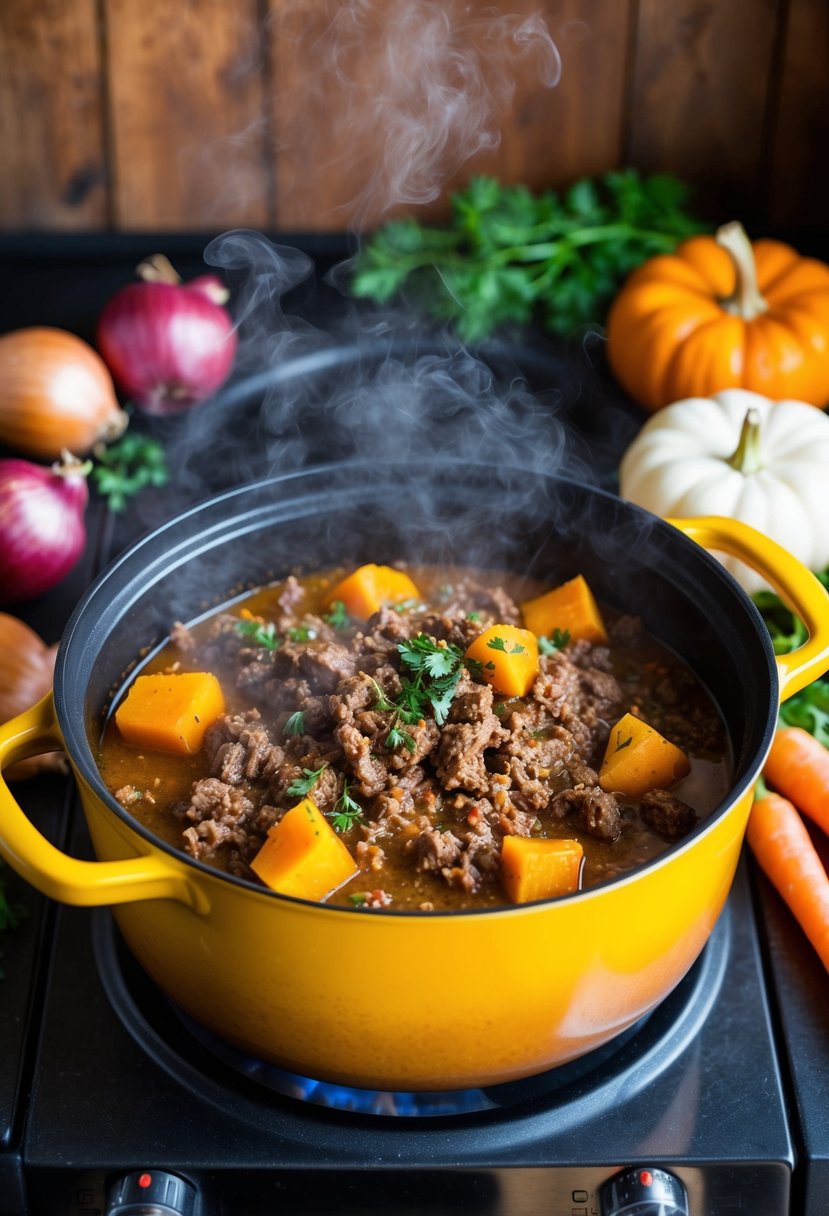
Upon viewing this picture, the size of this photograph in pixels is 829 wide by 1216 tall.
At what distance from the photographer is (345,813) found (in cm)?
172

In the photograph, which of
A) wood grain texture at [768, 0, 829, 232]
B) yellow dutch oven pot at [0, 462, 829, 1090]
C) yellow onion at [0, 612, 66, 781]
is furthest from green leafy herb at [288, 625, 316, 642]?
wood grain texture at [768, 0, 829, 232]

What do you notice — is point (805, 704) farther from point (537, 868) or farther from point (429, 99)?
point (429, 99)

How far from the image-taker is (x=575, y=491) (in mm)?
2076

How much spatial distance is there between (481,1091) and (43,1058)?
586mm

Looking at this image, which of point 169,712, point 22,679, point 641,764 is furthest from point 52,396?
point 641,764

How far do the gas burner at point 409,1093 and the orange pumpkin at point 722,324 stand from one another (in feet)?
4.43

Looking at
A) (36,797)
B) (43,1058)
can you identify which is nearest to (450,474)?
(36,797)

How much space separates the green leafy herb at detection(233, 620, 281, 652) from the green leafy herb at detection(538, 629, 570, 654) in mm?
423

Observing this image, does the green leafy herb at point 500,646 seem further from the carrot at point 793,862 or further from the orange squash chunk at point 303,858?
the carrot at point 793,862

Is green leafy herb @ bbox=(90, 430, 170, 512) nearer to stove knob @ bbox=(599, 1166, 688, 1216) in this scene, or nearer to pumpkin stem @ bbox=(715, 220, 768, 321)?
pumpkin stem @ bbox=(715, 220, 768, 321)

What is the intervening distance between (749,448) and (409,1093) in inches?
54.4

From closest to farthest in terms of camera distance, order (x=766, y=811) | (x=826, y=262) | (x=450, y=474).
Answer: (x=766, y=811) → (x=450, y=474) → (x=826, y=262)

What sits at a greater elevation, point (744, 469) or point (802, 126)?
point (802, 126)

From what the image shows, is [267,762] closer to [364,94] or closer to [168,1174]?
[168,1174]
